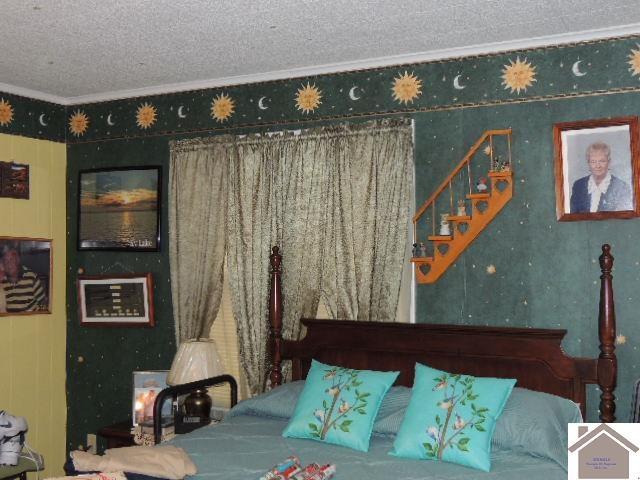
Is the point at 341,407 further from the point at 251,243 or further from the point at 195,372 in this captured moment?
the point at 251,243

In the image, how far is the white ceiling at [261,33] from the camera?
12.3ft

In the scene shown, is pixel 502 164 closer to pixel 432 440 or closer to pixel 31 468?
pixel 432 440

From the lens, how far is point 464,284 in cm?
446

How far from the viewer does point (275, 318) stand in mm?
4832

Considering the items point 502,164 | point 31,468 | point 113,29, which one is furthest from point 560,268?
point 31,468

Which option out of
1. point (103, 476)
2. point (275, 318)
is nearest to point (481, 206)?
point (275, 318)

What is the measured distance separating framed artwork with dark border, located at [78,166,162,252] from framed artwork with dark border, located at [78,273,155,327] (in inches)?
10.2

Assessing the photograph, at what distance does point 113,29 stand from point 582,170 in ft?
9.57

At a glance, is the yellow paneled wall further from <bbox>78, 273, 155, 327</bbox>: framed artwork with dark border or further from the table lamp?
the table lamp

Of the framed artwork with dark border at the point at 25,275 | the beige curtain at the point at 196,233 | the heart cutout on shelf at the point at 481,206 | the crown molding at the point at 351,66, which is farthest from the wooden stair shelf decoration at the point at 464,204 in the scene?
the framed artwork with dark border at the point at 25,275

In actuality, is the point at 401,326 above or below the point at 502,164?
below

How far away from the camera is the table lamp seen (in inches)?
190

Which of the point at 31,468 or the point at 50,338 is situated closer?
the point at 31,468

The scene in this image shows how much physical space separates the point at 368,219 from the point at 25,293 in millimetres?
2881
